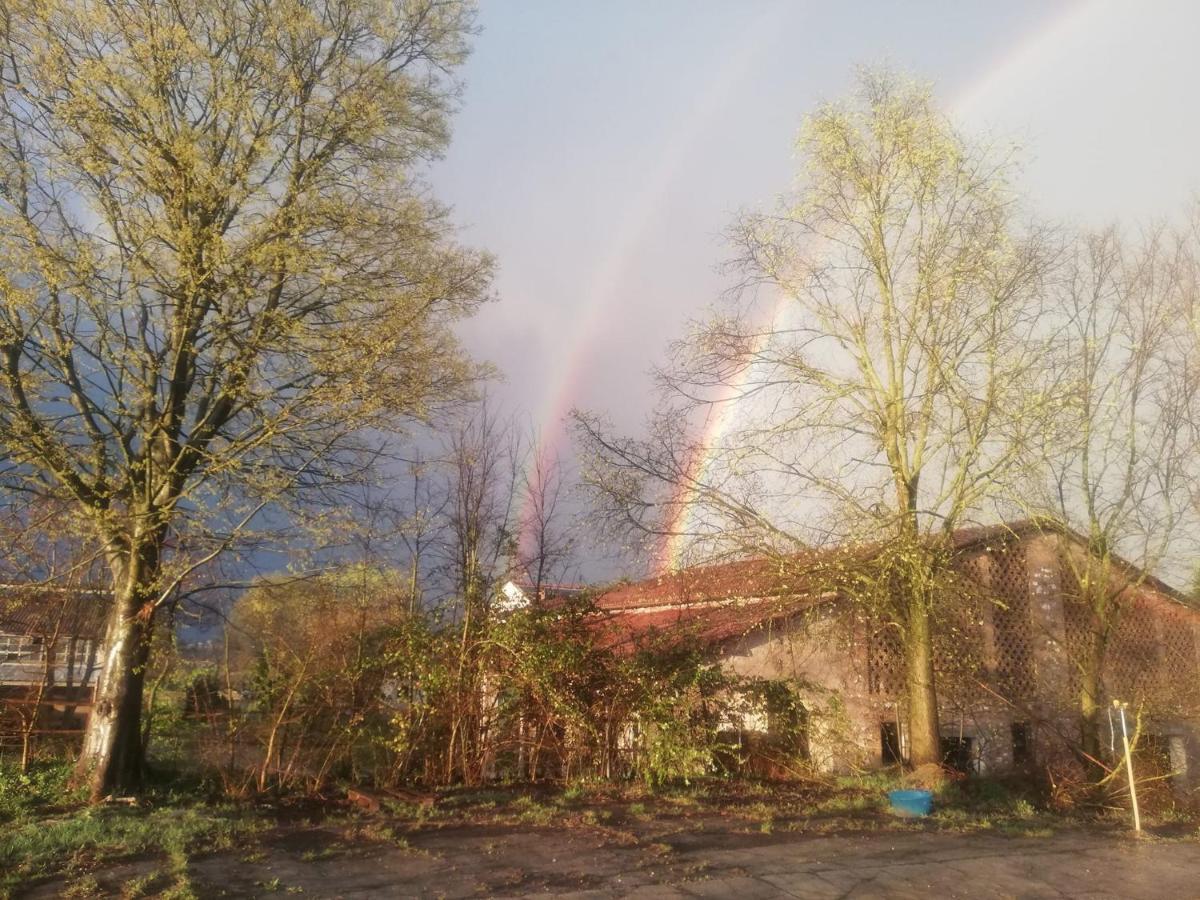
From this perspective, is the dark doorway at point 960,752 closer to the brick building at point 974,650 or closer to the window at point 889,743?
the brick building at point 974,650

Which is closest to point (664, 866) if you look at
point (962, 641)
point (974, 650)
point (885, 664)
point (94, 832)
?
point (94, 832)

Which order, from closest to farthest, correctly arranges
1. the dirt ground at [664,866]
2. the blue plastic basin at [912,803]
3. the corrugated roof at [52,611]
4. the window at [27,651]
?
the dirt ground at [664,866] → the blue plastic basin at [912,803] → the corrugated roof at [52,611] → the window at [27,651]

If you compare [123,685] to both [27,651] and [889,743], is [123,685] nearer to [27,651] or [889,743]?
[27,651]

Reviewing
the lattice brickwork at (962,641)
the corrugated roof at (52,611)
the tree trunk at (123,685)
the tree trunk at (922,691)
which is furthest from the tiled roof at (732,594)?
the corrugated roof at (52,611)

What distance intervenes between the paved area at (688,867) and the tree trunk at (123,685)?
10.1 feet

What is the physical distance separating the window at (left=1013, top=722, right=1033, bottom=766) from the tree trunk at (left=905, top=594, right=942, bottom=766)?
19.8 feet

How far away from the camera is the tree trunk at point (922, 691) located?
12844mm

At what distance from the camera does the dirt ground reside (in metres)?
5.90

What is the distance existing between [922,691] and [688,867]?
7417 millimetres

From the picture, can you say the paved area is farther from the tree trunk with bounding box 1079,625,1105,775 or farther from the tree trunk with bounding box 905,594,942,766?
the tree trunk with bounding box 1079,625,1105,775

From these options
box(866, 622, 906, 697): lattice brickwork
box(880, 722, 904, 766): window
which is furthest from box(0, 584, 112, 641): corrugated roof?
box(880, 722, 904, 766): window

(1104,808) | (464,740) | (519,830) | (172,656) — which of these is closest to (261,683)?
(172,656)

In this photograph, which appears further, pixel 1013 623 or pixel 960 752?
pixel 1013 623

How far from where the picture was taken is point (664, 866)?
6.69 metres
